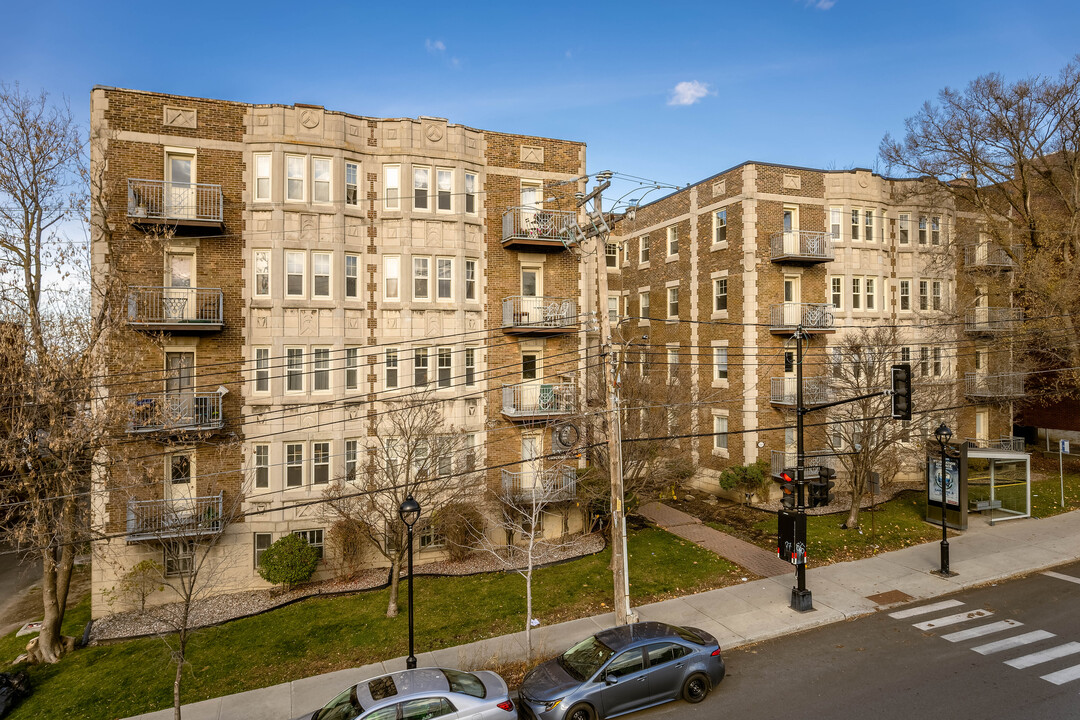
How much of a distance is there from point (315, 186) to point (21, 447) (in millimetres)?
10615

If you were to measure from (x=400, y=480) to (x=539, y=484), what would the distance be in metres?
5.61

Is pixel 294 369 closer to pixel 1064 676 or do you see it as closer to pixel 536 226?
pixel 536 226

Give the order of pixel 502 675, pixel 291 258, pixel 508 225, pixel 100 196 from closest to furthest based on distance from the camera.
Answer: pixel 502 675 < pixel 100 196 < pixel 291 258 < pixel 508 225

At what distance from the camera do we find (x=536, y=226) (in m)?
20.7

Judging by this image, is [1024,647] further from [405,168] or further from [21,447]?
[21,447]

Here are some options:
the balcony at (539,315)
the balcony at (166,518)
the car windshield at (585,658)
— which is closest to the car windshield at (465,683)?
the car windshield at (585,658)

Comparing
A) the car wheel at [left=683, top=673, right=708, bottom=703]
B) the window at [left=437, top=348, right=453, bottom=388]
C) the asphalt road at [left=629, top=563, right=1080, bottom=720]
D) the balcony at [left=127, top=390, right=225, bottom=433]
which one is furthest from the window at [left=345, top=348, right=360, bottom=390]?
the car wheel at [left=683, top=673, right=708, bottom=703]

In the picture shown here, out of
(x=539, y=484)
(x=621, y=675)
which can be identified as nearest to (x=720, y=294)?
(x=539, y=484)

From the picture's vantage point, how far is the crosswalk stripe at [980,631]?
43.7ft

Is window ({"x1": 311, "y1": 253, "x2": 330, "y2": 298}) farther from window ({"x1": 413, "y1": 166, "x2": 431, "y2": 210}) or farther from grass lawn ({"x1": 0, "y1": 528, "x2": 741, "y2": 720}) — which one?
grass lawn ({"x1": 0, "y1": 528, "x2": 741, "y2": 720})

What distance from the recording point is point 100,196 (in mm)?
16641

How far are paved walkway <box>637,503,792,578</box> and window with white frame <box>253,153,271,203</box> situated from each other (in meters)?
18.3

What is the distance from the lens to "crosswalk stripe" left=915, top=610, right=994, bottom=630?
553 inches

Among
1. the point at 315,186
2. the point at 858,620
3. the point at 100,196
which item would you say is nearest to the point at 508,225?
the point at 315,186
